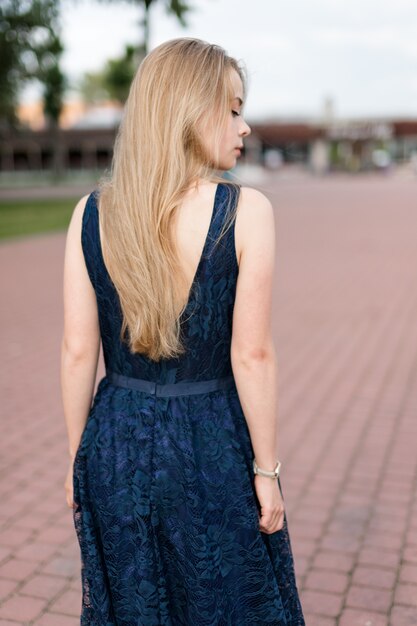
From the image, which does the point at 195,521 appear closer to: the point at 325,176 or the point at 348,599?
the point at 348,599

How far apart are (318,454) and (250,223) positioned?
2.82 m

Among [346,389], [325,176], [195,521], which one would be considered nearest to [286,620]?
[195,521]

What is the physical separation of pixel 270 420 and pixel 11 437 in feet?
10.5

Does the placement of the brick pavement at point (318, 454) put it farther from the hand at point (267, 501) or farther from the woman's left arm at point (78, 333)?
the hand at point (267, 501)

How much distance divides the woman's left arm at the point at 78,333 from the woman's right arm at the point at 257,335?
363 millimetres

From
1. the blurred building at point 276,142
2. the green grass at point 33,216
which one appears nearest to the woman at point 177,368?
the green grass at point 33,216

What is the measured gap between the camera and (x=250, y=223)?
62.9 inches

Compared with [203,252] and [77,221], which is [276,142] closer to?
[77,221]

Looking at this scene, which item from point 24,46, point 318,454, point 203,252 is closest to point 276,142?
point 24,46

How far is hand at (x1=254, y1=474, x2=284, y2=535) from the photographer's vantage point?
1753mm

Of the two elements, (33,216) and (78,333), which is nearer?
(78,333)

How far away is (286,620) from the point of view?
1858 millimetres

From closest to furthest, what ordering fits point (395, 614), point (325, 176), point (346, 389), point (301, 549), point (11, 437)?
1. point (395, 614)
2. point (301, 549)
3. point (11, 437)
4. point (346, 389)
5. point (325, 176)

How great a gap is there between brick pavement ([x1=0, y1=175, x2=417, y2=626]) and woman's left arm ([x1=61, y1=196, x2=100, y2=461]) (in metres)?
0.67
